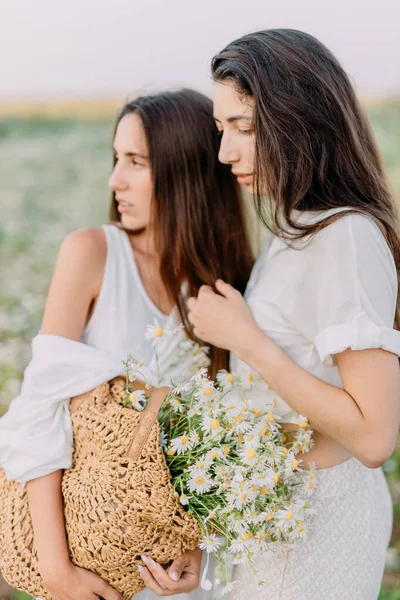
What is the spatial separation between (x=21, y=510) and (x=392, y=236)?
1.37 meters

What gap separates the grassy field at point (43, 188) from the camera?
18.5 ft

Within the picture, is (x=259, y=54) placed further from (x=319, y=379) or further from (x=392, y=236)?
(x=319, y=379)

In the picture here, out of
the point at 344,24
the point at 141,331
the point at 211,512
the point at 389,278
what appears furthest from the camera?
the point at 344,24

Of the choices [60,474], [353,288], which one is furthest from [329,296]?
[60,474]

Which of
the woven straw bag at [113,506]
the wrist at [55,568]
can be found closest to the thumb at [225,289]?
the woven straw bag at [113,506]

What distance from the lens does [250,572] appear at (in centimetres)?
203

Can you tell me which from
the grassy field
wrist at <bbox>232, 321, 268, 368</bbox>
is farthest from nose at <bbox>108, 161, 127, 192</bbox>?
the grassy field

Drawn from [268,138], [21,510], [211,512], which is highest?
[268,138]

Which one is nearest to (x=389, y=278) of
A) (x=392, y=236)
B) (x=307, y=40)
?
(x=392, y=236)

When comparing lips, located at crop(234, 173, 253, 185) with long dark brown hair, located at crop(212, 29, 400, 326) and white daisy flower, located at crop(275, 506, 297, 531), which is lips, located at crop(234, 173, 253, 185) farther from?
white daisy flower, located at crop(275, 506, 297, 531)

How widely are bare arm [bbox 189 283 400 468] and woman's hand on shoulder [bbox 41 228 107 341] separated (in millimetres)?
561

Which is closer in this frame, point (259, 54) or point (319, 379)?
point (319, 379)

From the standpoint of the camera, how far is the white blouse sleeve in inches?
67.7

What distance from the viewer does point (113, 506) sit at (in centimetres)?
178
